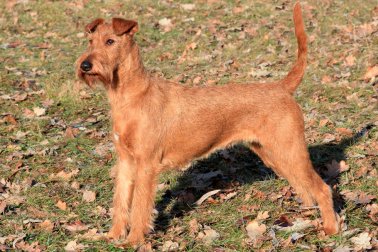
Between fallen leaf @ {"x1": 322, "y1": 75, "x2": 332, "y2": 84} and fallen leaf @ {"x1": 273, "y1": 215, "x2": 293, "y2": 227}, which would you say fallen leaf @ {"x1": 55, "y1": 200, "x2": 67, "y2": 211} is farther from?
fallen leaf @ {"x1": 322, "y1": 75, "x2": 332, "y2": 84}

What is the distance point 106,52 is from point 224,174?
2278mm

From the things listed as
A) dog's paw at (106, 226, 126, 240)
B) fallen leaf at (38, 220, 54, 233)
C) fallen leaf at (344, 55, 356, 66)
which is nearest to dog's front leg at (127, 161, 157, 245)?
dog's paw at (106, 226, 126, 240)

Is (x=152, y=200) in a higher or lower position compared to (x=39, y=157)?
higher

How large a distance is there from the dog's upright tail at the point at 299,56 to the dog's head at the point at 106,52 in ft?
5.15

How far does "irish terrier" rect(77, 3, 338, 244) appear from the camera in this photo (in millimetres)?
4742

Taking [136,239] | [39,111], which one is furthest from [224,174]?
[39,111]

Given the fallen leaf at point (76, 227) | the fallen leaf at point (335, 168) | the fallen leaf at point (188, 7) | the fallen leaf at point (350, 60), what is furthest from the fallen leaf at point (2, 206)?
the fallen leaf at point (188, 7)

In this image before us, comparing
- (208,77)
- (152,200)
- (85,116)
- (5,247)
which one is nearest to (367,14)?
(208,77)

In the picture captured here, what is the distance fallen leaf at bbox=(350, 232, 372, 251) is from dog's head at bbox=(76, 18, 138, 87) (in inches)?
100

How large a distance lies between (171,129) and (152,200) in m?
0.70

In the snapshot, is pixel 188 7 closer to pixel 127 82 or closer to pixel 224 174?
pixel 224 174

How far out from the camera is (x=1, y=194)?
5.61 m

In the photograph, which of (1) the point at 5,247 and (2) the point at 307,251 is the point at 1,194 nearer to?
(1) the point at 5,247

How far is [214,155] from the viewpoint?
22.0 ft
